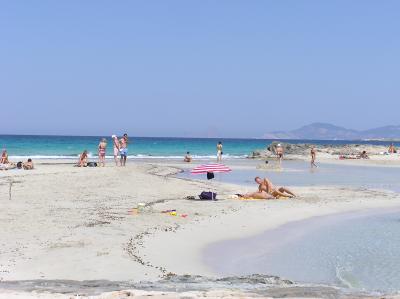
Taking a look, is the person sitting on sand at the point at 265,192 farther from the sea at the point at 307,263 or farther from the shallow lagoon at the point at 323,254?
the shallow lagoon at the point at 323,254

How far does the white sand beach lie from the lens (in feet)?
29.7

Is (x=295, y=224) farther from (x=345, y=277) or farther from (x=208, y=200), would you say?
(x=345, y=277)

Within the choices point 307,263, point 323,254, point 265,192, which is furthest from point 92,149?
point 307,263

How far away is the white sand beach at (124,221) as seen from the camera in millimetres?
9055

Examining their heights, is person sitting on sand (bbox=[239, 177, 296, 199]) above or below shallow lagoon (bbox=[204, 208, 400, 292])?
above

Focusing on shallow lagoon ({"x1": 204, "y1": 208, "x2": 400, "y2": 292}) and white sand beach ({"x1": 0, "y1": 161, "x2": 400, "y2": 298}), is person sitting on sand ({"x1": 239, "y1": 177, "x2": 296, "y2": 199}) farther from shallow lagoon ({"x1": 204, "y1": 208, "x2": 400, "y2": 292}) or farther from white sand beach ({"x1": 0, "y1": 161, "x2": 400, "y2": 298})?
shallow lagoon ({"x1": 204, "y1": 208, "x2": 400, "y2": 292})

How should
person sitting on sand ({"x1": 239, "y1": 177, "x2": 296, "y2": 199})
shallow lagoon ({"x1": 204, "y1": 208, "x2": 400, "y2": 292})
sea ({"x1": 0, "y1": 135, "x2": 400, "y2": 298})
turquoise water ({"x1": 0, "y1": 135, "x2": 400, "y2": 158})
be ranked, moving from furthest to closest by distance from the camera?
turquoise water ({"x1": 0, "y1": 135, "x2": 400, "y2": 158}) → person sitting on sand ({"x1": 239, "y1": 177, "x2": 296, "y2": 199}) → shallow lagoon ({"x1": 204, "y1": 208, "x2": 400, "y2": 292}) → sea ({"x1": 0, "y1": 135, "x2": 400, "y2": 298})

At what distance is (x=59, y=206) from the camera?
51.5 feet

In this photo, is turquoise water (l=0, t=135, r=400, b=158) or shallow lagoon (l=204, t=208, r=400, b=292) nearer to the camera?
shallow lagoon (l=204, t=208, r=400, b=292)

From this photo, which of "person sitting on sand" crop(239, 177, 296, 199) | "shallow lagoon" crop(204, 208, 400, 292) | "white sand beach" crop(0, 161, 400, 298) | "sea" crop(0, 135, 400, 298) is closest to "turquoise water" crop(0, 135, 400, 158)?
"white sand beach" crop(0, 161, 400, 298)

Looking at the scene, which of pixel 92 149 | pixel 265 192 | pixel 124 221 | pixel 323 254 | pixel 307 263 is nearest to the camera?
pixel 307 263

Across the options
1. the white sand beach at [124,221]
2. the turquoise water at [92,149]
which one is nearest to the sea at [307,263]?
the white sand beach at [124,221]

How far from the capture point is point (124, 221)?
1366 centimetres

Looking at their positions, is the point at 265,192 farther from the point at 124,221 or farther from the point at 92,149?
the point at 92,149
